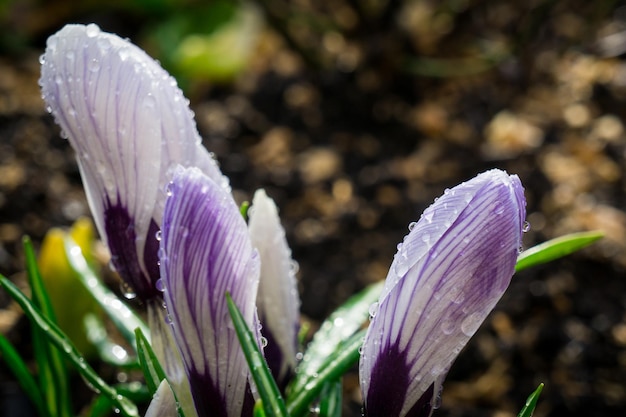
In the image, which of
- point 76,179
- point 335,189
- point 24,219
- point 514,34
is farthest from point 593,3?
point 24,219

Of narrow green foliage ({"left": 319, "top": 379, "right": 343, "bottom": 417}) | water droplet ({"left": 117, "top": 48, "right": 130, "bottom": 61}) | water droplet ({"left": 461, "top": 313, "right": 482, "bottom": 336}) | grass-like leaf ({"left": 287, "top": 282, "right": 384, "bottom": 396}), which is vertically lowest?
narrow green foliage ({"left": 319, "top": 379, "right": 343, "bottom": 417})

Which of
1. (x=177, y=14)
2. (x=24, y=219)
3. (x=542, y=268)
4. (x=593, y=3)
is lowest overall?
(x=542, y=268)

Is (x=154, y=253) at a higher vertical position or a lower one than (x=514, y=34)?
higher

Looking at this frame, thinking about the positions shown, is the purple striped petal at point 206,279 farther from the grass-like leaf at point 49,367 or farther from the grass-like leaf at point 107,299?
the grass-like leaf at point 49,367

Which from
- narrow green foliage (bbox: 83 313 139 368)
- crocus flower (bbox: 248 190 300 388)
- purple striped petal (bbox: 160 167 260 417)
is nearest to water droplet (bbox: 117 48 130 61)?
purple striped petal (bbox: 160 167 260 417)

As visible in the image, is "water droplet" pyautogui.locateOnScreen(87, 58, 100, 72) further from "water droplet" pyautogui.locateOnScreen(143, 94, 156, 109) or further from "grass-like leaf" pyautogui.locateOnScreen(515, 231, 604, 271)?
"grass-like leaf" pyautogui.locateOnScreen(515, 231, 604, 271)

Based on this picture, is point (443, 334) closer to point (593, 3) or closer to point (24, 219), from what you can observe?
point (24, 219)

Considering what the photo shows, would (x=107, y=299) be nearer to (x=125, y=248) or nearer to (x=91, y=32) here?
(x=125, y=248)
